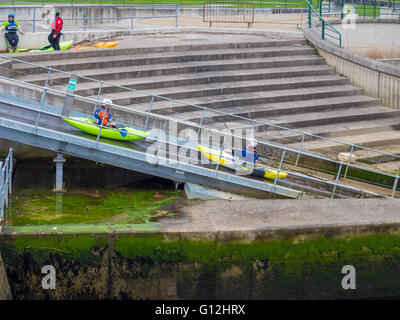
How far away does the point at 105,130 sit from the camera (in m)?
13.8

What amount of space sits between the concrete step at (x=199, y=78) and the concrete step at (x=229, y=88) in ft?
0.63

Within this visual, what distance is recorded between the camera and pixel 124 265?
11188mm

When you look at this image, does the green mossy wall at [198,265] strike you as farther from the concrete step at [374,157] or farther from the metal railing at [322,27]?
the metal railing at [322,27]

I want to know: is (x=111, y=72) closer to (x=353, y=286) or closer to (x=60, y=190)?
(x=60, y=190)

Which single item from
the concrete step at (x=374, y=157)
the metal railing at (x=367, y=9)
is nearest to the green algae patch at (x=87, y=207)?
the concrete step at (x=374, y=157)

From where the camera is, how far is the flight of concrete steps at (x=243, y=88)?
54.4 ft

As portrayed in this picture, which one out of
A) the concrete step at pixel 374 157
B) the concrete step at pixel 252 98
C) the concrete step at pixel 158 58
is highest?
the concrete step at pixel 158 58

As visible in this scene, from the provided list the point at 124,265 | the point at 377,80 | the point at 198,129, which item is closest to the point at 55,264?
the point at 124,265

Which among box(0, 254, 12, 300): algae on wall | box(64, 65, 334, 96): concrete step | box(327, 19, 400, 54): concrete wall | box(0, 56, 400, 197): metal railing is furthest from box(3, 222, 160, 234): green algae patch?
box(327, 19, 400, 54): concrete wall

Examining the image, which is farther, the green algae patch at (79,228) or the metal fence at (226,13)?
the metal fence at (226,13)

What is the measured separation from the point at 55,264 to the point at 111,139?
3648 millimetres

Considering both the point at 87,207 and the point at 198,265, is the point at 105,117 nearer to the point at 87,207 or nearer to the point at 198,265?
the point at 87,207
